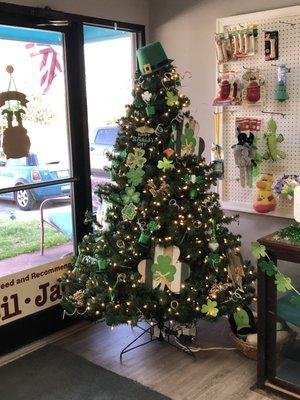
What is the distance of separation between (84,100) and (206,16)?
3.19 feet

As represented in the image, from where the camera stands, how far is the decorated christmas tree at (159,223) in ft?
8.72

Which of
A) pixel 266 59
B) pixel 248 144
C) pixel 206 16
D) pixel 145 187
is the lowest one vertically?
pixel 145 187

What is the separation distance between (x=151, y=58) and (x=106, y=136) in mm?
842

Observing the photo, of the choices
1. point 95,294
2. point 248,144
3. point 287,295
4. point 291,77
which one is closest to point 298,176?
point 248,144

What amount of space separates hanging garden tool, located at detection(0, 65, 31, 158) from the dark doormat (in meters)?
1.24

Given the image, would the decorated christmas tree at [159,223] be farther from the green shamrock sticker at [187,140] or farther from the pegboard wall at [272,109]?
the pegboard wall at [272,109]

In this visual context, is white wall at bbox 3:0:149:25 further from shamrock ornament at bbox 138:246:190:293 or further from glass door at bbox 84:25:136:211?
shamrock ornament at bbox 138:246:190:293

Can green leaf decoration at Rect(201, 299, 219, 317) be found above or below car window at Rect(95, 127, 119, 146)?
below

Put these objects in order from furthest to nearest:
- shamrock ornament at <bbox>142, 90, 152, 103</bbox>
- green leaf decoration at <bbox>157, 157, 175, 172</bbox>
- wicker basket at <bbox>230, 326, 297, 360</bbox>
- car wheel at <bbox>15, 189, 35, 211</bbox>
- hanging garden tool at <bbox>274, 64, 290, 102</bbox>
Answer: car wheel at <bbox>15, 189, 35, 211</bbox>
hanging garden tool at <bbox>274, 64, 290, 102</bbox>
shamrock ornament at <bbox>142, 90, 152, 103</bbox>
green leaf decoration at <bbox>157, 157, 175, 172</bbox>
wicker basket at <bbox>230, 326, 297, 360</bbox>

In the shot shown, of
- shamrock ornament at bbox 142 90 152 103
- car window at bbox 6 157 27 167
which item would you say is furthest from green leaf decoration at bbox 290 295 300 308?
car window at bbox 6 157 27 167

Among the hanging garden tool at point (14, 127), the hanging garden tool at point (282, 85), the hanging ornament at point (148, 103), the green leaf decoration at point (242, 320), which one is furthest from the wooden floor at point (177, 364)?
the hanging garden tool at point (282, 85)

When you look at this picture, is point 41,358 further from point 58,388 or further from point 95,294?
point 95,294

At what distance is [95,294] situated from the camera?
2.79m

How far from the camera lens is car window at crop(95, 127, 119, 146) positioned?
3346mm
